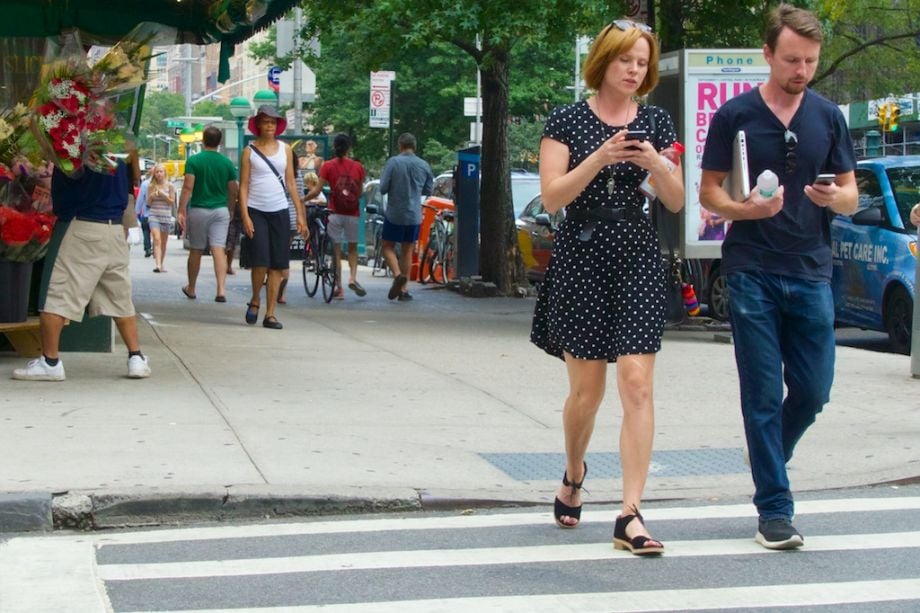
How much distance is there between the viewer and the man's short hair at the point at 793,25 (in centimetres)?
572

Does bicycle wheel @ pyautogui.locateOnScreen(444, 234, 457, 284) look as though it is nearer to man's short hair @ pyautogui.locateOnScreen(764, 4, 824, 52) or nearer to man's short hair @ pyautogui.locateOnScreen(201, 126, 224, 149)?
man's short hair @ pyautogui.locateOnScreen(201, 126, 224, 149)

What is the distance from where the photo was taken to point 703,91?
13539mm

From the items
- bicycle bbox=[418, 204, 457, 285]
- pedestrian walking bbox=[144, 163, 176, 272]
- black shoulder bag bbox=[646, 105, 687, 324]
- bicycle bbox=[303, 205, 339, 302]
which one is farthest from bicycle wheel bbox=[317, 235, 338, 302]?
pedestrian walking bbox=[144, 163, 176, 272]

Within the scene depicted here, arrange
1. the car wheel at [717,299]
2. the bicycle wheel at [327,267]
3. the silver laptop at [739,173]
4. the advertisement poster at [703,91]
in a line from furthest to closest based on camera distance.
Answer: the bicycle wheel at [327,267] < the car wheel at [717,299] < the advertisement poster at [703,91] < the silver laptop at [739,173]

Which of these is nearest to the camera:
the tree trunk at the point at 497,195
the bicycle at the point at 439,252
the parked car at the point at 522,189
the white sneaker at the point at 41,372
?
the white sneaker at the point at 41,372

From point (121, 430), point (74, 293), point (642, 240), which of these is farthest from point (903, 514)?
point (74, 293)

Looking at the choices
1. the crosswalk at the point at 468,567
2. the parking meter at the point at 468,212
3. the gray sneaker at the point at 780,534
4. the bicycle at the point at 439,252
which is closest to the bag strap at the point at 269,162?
the parking meter at the point at 468,212

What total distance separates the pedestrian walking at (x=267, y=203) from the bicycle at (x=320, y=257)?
13.4 feet

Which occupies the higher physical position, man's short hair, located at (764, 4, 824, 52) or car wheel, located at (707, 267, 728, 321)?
man's short hair, located at (764, 4, 824, 52)

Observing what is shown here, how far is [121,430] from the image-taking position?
7922 millimetres

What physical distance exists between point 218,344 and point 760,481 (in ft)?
22.7

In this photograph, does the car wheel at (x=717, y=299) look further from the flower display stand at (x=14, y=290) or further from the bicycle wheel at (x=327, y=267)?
the flower display stand at (x=14, y=290)

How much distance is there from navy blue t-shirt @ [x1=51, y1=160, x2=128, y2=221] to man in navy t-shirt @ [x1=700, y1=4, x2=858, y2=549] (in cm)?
465

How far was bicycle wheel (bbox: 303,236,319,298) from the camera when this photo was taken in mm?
18578
